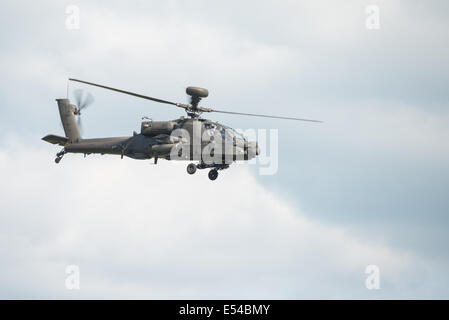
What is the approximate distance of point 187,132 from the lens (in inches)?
2055

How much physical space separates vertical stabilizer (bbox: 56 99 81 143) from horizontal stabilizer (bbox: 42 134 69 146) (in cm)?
52

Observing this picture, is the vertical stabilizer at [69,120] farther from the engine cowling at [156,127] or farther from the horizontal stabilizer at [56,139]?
the engine cowling at [156,127]

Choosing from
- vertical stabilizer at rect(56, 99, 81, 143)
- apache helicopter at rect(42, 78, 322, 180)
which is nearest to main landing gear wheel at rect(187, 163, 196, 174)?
apache helicopter at rect(42, 78, 322, 180)

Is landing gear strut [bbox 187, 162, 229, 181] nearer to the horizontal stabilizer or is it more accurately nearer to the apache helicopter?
the apache helicopter

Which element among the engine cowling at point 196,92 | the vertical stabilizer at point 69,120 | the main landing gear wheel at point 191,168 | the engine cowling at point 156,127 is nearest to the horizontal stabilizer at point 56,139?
the vertical stabilizer at point 69,120

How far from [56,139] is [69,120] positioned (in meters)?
2.40

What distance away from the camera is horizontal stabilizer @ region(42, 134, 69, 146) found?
56.3 meters

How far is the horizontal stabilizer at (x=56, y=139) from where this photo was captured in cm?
5627

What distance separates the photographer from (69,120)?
58.3m

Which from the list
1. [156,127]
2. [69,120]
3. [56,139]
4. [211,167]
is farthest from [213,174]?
[69,120]

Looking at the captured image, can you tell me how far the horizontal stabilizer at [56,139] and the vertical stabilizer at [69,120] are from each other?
0.52 m

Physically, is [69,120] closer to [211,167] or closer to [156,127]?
[156,127]
